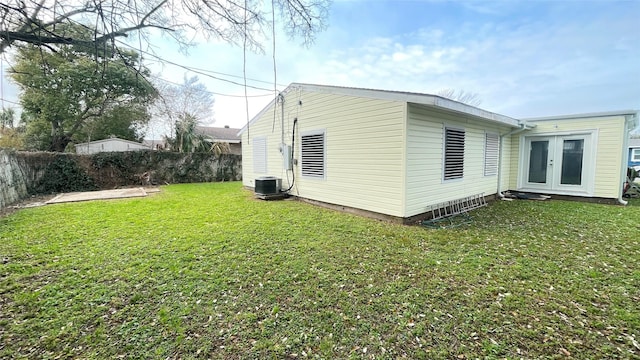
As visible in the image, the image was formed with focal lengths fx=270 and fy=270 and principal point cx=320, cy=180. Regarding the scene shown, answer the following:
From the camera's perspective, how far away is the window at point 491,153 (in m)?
8.00

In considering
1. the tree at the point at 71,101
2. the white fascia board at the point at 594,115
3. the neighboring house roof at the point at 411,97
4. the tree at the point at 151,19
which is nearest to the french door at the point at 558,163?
the white fascia board at the point at 594,115

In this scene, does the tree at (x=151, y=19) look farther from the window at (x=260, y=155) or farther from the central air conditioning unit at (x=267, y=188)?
the window at (x=260, y=155)

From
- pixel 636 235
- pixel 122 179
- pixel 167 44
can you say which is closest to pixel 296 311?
pixel 167 44

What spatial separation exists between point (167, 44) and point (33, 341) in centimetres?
351

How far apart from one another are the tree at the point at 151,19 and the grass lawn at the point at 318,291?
2.66 metres

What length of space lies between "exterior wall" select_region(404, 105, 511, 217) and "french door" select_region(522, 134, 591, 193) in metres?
2.51

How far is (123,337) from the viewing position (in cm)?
215

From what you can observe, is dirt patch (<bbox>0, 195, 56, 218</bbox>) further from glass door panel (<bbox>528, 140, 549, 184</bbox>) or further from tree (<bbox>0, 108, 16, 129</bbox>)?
tree (<bbox>0, 108, 16, 129</bbox>)

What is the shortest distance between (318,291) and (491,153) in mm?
7828

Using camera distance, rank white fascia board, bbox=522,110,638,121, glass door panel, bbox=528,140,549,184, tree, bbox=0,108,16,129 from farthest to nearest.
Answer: tree, bbox=0,108,16,129
glass door panel, bbox=528,140,549,184
white fascia board, bbox=522,110,638,121

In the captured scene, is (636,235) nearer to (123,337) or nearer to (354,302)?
(354,302)

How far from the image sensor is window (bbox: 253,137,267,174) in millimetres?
9738

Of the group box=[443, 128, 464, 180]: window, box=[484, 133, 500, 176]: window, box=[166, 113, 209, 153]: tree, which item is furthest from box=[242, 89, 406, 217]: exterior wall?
box=[166, 113, 209, 153]: tree

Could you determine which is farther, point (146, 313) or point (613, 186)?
point (613, 186)
